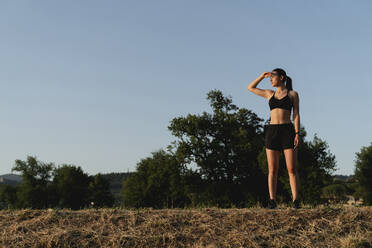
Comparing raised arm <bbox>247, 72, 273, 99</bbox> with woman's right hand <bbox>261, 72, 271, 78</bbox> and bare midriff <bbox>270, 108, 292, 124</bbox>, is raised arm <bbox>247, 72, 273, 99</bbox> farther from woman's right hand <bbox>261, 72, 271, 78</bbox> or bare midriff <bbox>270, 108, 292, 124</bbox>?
bare midriff <bbox>270, 108, 292, 124</bbox>

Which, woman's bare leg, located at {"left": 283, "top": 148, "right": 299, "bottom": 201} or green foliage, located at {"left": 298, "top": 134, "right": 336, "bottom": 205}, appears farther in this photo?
green foliage, located at {"left": 298, "top": 134, "right": 336, "bottom": 205}

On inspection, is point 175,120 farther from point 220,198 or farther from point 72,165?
point 72,165

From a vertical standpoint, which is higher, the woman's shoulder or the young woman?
the woman's shoulder

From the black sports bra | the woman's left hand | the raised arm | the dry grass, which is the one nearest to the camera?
the dry grass

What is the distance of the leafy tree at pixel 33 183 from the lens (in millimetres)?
60000

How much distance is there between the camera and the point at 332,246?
5.32m

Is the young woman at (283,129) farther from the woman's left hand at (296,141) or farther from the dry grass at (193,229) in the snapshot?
the dry grass at (193,229)

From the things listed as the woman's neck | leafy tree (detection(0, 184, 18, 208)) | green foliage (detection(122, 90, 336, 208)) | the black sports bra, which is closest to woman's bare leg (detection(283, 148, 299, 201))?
the black sports bra

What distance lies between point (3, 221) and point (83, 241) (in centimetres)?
222

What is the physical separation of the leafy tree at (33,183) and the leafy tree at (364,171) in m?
50.2

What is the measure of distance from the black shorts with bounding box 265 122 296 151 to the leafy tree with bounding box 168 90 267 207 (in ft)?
115

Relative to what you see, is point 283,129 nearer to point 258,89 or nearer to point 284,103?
point 284,103

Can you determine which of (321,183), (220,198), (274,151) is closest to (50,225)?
(274,151)

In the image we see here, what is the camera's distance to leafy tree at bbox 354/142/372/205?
162 ft
